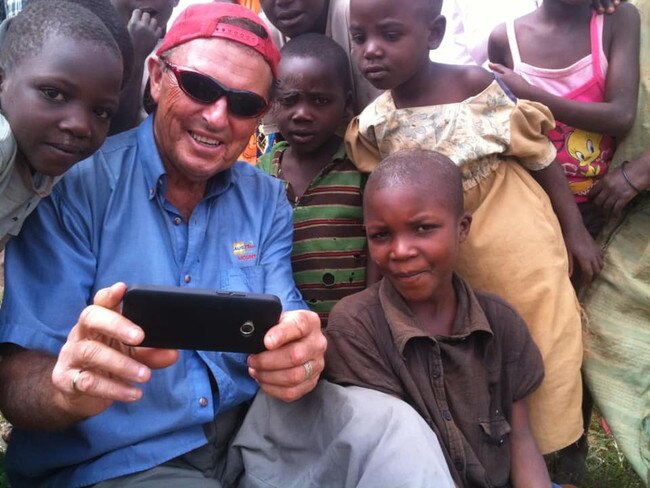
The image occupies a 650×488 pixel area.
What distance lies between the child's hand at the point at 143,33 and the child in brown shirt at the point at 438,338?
130cm

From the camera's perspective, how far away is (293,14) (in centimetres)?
340

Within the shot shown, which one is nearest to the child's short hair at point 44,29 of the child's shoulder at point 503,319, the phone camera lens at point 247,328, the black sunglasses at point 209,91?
the black sunglasses at point 209,91

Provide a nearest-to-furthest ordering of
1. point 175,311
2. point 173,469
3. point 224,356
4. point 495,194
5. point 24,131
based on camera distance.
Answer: point 175,311 < point 24,131 < point 173,469 < point 224,356 < point 495,194

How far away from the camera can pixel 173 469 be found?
2.12 metres

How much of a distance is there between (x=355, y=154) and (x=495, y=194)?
0.65 meters

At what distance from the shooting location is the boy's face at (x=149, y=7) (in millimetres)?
3154

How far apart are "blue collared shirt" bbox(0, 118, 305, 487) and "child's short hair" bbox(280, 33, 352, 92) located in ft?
3.08

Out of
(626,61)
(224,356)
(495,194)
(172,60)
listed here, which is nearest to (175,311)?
(224,356)

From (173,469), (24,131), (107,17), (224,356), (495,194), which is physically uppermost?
(107,17)

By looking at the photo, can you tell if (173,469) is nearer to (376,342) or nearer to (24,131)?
(376,342)

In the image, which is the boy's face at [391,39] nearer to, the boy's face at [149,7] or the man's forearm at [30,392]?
the boy's face at [149,7]

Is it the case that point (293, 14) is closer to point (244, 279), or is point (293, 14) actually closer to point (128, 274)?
point (244, 279)

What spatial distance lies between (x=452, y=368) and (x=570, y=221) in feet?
3.35

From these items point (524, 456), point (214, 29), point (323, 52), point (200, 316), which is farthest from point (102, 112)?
point (524, 456)
